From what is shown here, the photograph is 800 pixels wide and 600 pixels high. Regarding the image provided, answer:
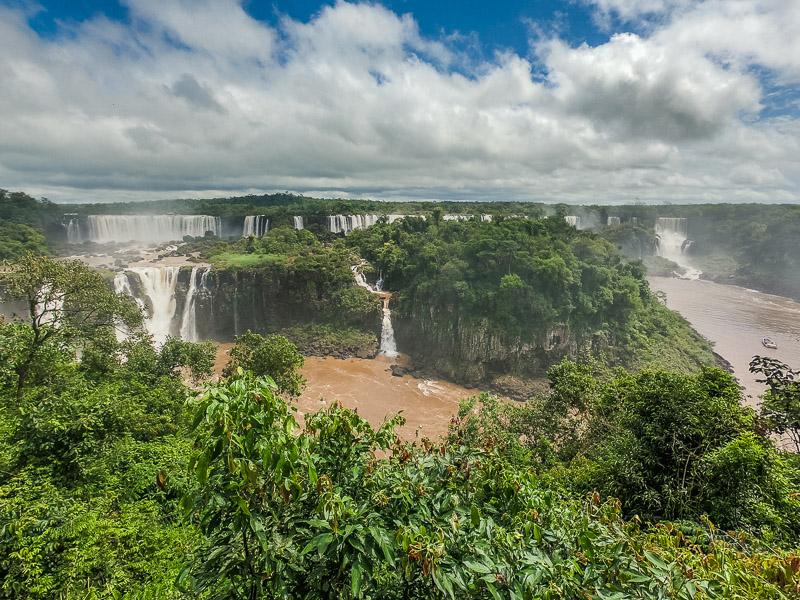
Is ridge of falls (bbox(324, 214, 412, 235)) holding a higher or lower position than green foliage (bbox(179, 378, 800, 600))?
higher

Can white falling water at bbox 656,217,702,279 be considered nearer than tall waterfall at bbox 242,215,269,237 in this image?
No

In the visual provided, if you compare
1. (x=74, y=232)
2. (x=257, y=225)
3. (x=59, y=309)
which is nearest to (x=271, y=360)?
(x=59, y=309)

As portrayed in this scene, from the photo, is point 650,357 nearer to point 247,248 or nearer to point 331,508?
point 331,508

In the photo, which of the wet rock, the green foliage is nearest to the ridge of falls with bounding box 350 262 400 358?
the wet rock

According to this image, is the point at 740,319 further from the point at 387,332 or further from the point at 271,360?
the point at 271,360

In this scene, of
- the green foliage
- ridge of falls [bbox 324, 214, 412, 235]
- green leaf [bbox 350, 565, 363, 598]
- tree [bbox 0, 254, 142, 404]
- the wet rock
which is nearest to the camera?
green leaf [bbox 350, 565, 363, 598]

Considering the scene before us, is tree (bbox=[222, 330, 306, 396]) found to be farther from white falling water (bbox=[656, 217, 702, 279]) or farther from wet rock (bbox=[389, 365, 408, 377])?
white falling water (bbox=[656, 217, 702, 279])
